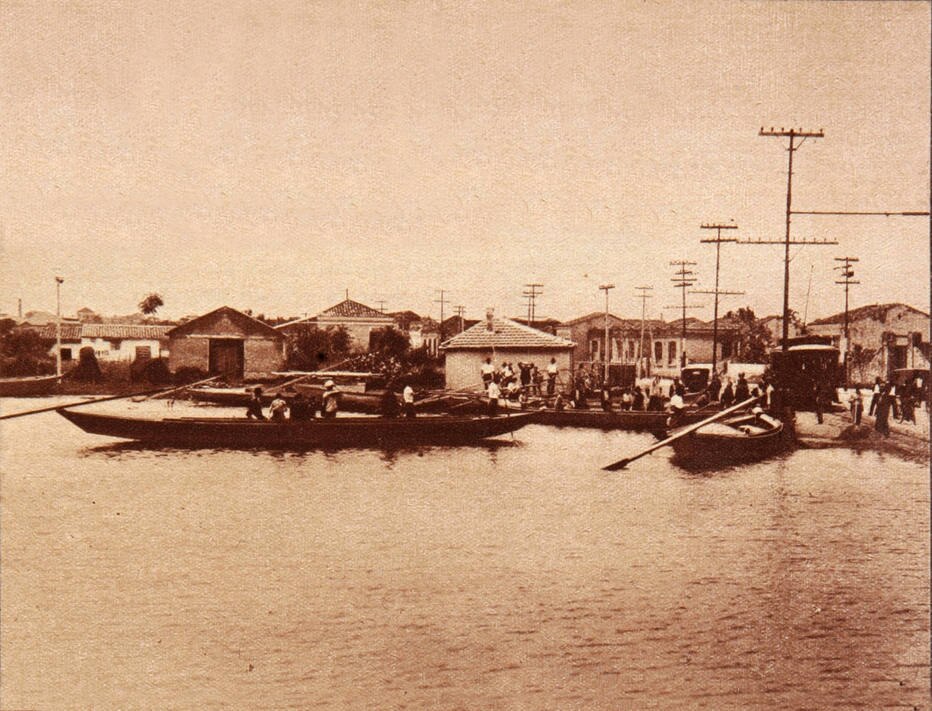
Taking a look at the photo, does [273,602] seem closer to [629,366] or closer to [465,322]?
[465,322]

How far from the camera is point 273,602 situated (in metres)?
2.24

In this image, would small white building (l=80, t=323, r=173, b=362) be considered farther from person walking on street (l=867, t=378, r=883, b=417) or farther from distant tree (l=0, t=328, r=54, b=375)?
person walking on street (l=867, t=378, r=883, b=417)

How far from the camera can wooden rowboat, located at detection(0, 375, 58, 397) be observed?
244cm

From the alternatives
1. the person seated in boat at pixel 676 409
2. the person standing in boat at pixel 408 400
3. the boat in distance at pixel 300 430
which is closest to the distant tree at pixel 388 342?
the person standing in boat at pixel 408 400

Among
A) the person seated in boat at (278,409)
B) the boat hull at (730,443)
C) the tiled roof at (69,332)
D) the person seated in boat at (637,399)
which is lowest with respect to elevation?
the boat hull at (730,443)

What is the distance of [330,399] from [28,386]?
1029 mm

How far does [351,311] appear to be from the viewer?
247cm

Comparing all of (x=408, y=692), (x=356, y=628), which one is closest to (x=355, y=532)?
(x=356, y=628)

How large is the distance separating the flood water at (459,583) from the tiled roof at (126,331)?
31cm

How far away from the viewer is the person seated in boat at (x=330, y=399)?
257 cm

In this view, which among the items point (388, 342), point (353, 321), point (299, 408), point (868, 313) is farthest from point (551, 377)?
point (868, 313)

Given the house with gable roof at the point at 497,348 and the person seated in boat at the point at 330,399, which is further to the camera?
the person seated in boat at the point at 330,399

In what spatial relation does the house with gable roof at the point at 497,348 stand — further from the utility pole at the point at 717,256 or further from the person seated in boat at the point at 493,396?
the utility pole at the point at 717,256

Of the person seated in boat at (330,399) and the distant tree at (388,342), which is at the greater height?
the distant tree at (388,342)
